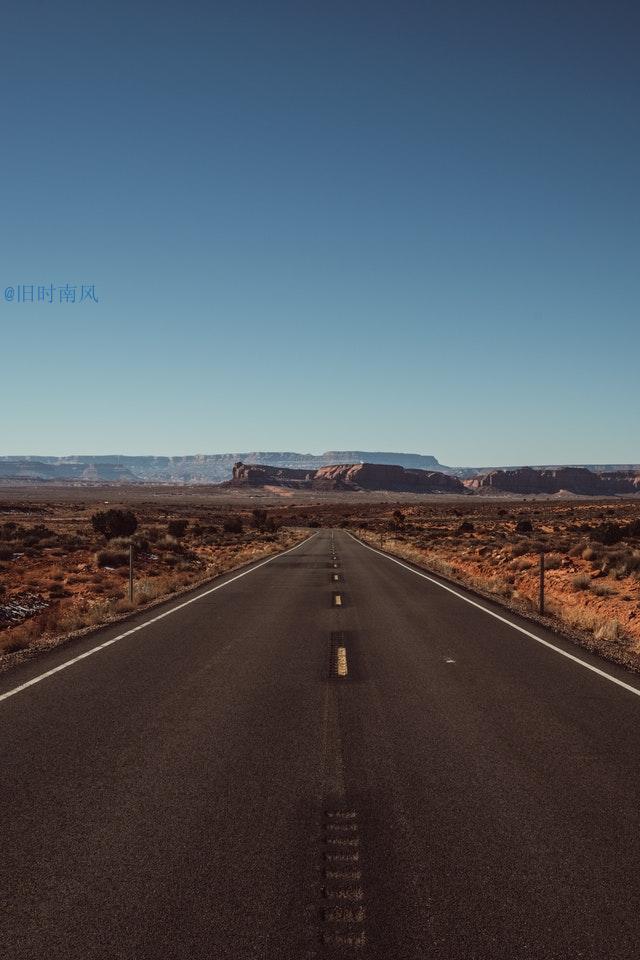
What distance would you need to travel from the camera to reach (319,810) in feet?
17.4

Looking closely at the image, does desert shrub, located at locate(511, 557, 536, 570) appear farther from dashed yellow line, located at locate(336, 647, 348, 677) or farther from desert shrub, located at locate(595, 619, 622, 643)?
dashed yellow line, located at locate(336, 647, 348, 677)

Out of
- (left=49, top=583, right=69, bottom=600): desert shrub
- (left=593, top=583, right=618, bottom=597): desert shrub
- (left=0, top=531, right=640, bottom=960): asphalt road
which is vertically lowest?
(left=49, top=583, right=69, bottom=600): desert shrub

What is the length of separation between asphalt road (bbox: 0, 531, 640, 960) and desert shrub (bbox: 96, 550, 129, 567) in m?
22.0

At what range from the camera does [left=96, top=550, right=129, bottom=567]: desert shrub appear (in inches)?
1267

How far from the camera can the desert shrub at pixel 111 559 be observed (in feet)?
106

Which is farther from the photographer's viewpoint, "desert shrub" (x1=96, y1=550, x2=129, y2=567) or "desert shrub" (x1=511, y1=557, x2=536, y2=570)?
"desert shrub" (x1=96, y1=550, x2=129, y2=567)

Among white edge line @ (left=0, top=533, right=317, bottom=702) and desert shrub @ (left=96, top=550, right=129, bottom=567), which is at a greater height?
white edge line @ (left=0, top=533, right=317, bottom=702)

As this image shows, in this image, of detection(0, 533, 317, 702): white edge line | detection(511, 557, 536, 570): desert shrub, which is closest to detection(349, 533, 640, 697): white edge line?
detection(511, 557, 536, 570): desert shrub

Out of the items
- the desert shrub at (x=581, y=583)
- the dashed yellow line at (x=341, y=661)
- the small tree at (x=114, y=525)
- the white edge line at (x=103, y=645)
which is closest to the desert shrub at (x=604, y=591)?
the desert shrub at (x=581, y=583)

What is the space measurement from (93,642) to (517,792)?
880 centimetres

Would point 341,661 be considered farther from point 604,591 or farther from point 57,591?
point 57,591

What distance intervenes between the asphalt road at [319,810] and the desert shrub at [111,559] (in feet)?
72.2

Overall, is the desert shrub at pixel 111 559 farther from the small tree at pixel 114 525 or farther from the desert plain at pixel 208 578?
the small tree at pixel 114 525

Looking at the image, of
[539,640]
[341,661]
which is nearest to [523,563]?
[539,640]
